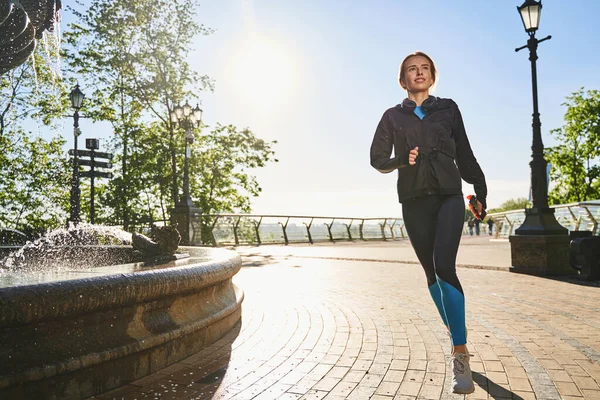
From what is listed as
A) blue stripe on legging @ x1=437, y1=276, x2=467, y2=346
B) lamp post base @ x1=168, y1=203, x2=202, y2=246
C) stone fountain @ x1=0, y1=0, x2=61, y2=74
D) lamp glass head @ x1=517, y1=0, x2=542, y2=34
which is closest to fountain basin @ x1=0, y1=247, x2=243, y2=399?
blue stripe on legging @ x1=437, y1=276, x2=467, y2=346

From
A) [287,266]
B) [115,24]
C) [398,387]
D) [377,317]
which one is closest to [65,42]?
[115,24]

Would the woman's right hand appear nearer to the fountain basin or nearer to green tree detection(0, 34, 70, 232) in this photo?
the fountain basin

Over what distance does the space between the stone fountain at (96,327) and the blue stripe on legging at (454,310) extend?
192 centimetres

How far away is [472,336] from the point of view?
4016 millimetres

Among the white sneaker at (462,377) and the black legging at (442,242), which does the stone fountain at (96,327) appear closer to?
the black legging at (442,242)

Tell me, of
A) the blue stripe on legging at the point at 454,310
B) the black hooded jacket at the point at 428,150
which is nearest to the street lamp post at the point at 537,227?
the black hooded jacket at the point at 428,150

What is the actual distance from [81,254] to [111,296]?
470cm

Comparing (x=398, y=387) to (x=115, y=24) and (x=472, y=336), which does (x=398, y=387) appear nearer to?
(x=472, y=336)

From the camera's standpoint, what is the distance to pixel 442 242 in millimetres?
2885

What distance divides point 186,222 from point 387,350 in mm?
13128

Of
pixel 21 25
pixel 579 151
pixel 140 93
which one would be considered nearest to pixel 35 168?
pixel 140 93

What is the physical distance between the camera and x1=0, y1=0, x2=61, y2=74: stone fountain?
3979 millimetres

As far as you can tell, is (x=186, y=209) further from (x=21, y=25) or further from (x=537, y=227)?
(x=21, y=25)

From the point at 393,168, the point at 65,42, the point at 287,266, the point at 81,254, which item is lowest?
the point at 287,266
